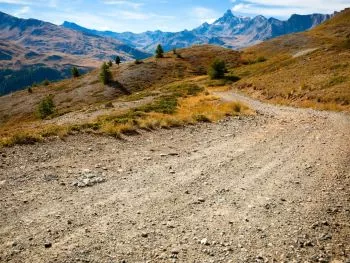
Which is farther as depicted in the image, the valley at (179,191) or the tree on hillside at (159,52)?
the tree on hillside at (159,52)

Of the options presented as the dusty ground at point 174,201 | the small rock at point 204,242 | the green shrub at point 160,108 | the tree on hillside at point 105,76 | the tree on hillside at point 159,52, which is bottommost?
the small rock at point 204,242

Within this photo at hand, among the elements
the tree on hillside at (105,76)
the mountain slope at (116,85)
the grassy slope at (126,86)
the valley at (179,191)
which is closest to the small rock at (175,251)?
the valley at (179,191)

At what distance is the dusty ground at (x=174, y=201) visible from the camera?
31.3 ft

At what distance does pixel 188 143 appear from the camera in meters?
20.8

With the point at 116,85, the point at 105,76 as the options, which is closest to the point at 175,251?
the point at 116,85

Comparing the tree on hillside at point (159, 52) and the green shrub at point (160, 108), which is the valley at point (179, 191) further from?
the tree on hillside at point (159, 52)

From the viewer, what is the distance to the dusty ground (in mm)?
9531

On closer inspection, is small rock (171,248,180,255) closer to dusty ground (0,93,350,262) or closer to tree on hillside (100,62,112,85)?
dusty ground (0,93,350,262)

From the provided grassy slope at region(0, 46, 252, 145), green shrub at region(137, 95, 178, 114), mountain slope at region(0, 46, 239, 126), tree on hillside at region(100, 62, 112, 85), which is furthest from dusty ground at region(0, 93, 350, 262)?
Result: tree on hillside at region(100, 62, 112, 85)

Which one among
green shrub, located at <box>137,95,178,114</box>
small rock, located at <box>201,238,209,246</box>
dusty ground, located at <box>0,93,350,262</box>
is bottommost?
small rock, located at <box>201,238,209,246</box>

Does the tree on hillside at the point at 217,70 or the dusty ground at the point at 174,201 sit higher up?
the tree on hillside at the point at 217,70

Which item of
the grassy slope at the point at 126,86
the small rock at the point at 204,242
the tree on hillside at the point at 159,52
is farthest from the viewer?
the tree on hillside at the point at 159,52

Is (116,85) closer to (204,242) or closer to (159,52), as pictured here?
(159,52)

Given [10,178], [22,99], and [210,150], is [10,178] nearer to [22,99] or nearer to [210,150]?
[210,150]
